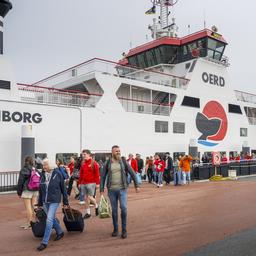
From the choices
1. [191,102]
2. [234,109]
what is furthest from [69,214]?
[234,109]

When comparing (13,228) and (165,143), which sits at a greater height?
(165,143)

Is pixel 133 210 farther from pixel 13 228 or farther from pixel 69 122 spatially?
pixel 69 122

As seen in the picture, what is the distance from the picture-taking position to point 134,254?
533 centimetres

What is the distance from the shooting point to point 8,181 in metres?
13.6

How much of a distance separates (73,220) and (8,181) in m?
7.87

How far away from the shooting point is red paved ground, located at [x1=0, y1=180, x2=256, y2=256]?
5660 millimetres

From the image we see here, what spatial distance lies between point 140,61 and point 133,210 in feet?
60.5

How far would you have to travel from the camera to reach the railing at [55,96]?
50.8ft

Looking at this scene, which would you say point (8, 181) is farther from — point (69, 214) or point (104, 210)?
point (69, 214)

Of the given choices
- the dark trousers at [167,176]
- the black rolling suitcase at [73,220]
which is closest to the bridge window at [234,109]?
the dark trousers at [167,176]

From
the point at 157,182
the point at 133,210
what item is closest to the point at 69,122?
the point at 157,182

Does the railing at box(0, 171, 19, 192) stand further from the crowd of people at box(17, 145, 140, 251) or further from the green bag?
the green bag

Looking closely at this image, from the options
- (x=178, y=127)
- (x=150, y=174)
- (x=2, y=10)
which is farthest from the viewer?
(x=178, y=127)

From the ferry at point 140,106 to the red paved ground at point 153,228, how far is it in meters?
4.62
